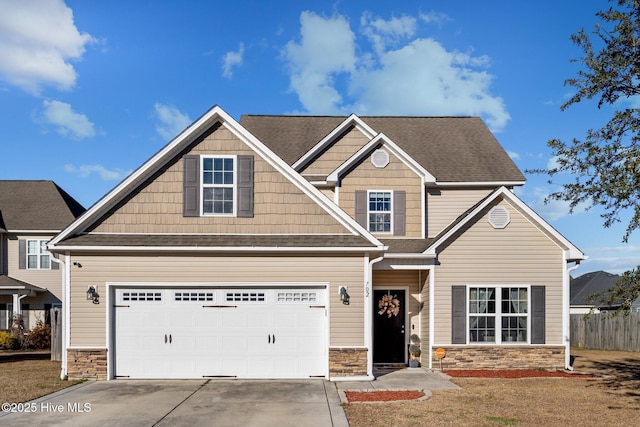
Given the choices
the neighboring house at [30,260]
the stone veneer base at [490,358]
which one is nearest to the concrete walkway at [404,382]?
the stone veneer base at [490,358]

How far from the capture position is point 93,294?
45.0 ft

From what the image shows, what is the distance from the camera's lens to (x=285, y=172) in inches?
571

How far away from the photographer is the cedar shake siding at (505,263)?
15.8m

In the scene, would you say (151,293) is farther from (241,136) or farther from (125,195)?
(241,136)

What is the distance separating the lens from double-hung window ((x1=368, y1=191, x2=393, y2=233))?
17672 millimetres

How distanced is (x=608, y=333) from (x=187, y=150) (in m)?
20.0

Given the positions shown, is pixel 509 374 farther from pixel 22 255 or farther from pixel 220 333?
pixel 22 255

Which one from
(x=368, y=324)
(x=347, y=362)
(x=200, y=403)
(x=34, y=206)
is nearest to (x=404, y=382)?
(x=347, y=362)

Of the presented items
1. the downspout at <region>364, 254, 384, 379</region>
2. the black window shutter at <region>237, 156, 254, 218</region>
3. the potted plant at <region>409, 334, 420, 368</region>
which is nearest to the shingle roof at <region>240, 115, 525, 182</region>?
the black window shutter at <region>237, 156, 254, 218</region>

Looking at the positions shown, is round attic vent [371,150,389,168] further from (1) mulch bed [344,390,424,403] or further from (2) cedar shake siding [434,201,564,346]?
(1) mulch bed [344,390,424,403]

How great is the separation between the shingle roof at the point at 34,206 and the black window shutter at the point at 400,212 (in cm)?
1536

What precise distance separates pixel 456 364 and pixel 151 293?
326 inches

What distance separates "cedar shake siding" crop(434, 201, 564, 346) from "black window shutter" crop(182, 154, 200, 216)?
6.71 m

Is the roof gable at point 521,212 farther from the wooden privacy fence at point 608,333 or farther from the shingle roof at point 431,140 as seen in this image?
the wooden privacy fence at point 608,333
